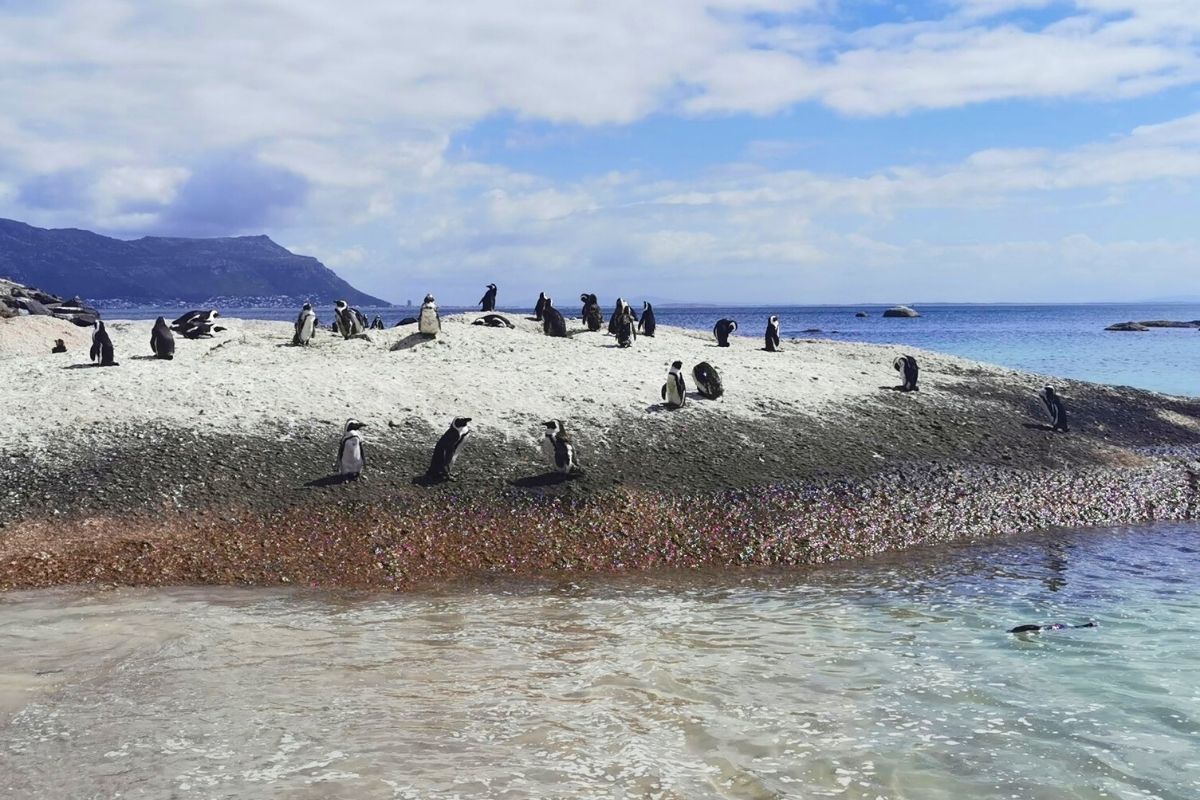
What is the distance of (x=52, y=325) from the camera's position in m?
25.4

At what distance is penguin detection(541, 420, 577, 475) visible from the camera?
13.6 meters

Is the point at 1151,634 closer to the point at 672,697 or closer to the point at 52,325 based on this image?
the point at 672,697

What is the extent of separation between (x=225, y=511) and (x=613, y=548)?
485 centimetres

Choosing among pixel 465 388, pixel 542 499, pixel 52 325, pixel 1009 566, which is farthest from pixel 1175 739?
pixel 52 325

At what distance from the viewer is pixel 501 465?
1388 cm

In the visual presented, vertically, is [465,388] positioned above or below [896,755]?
above

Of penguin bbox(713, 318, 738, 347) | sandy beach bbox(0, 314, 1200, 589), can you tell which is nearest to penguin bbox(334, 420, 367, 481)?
sandy beach bbox(0, 314, 1200, 589)

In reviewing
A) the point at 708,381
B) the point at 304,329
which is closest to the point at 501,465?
the point at 708,381

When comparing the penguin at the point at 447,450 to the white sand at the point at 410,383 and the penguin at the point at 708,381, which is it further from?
the penguin at the point at 708,381

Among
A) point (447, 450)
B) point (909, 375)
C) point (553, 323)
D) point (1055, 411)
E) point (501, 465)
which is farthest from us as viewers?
point (553, 323)

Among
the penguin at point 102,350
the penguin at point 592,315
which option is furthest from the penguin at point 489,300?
the penguin at point 102,350

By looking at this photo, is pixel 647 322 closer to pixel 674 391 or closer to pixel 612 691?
pixel 674 391

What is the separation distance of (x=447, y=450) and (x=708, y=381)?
5.46m

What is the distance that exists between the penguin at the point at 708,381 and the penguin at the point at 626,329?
3423 mm
